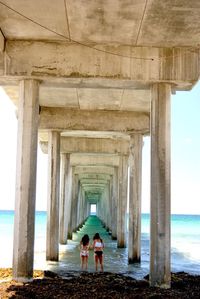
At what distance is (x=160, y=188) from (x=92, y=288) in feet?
10.0

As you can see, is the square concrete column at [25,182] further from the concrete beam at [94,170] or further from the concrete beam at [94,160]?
the concrete beam at [94,170]

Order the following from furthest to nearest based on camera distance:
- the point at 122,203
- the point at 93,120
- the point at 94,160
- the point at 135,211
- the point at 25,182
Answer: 1. the point at 94,160
2. the point at 122,203
3. the point at 93,120
4. the point at 135,211
5. the point at 25,182

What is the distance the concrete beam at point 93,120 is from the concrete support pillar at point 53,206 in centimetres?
103

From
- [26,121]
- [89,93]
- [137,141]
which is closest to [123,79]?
[26,121]

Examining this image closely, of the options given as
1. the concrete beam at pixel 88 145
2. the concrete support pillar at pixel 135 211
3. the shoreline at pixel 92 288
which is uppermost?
the concrete beam at pixel 88 145

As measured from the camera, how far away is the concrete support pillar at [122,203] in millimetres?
27922

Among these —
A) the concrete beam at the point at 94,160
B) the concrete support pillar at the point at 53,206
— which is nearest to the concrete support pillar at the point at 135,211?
the concrete support pillar at the point at 53,206

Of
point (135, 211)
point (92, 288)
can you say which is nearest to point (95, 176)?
point (135, 211)

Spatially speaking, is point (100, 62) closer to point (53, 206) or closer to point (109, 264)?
point (53, 206)

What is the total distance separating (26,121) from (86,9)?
11.9 ft

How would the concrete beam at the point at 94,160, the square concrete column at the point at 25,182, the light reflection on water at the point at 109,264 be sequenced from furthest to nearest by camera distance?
the concrete beam at the point at 94,160 → the light reflection on water at the point at 109,264 → the square concrete column at the point at 25,182

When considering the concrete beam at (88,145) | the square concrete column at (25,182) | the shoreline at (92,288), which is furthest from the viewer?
the concrete beam at (88,145)

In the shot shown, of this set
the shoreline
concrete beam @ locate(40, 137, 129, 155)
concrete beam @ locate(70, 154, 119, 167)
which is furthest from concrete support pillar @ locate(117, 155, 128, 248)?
the shoreline

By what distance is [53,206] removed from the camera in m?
20.3
